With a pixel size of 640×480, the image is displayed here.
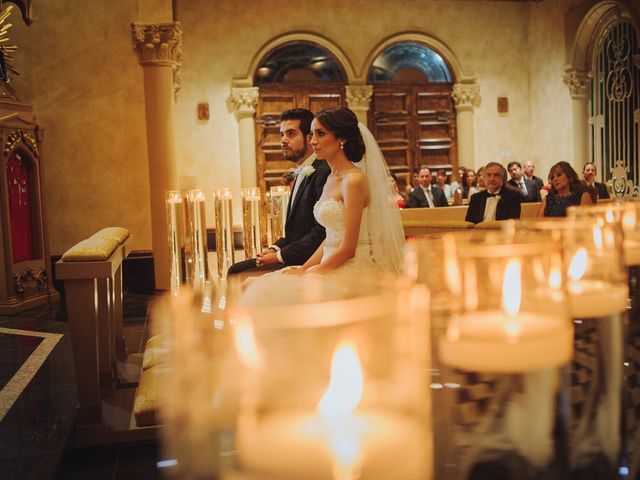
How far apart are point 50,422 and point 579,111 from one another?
14148mm

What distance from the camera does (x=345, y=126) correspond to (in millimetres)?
4430

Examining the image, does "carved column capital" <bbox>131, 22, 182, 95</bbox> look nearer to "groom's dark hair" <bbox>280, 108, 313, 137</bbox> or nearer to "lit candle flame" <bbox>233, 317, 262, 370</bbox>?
"groom's dark hair" <bbox>280, 108, 313, 137</bbox>

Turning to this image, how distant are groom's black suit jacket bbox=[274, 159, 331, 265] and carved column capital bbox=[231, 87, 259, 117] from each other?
10.6m

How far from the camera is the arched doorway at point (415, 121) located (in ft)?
55.0

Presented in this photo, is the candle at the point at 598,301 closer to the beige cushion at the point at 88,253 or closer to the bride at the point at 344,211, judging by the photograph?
the beige cushion at the point at 88,253

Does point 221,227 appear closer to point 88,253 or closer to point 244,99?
point 88,253

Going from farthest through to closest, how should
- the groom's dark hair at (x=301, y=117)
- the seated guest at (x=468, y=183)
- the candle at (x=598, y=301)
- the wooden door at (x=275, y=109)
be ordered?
1. the wooden door at (x=275, y=109)
2. the seated guest at (x=468, y=183)
3. the groom's dark hair at (x=301, y=117)
4. the candle at (x=598, y=301)

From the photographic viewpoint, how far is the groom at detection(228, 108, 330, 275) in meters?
4.97

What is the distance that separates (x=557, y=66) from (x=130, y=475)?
1491cm

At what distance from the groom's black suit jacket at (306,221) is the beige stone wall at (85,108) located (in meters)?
4.76

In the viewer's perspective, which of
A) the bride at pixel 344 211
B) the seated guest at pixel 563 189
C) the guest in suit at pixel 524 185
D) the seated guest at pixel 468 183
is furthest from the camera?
the seated guest at pixel 468 183

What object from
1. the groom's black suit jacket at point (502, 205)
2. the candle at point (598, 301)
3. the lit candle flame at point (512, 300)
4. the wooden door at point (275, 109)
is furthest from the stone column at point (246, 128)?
the lit candle flame at point (512, 300)

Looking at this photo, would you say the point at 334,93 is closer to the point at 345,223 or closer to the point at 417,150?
the point at 417,150

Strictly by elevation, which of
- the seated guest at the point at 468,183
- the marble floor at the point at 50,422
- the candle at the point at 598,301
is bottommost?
the marble floor at the point at 50,422
